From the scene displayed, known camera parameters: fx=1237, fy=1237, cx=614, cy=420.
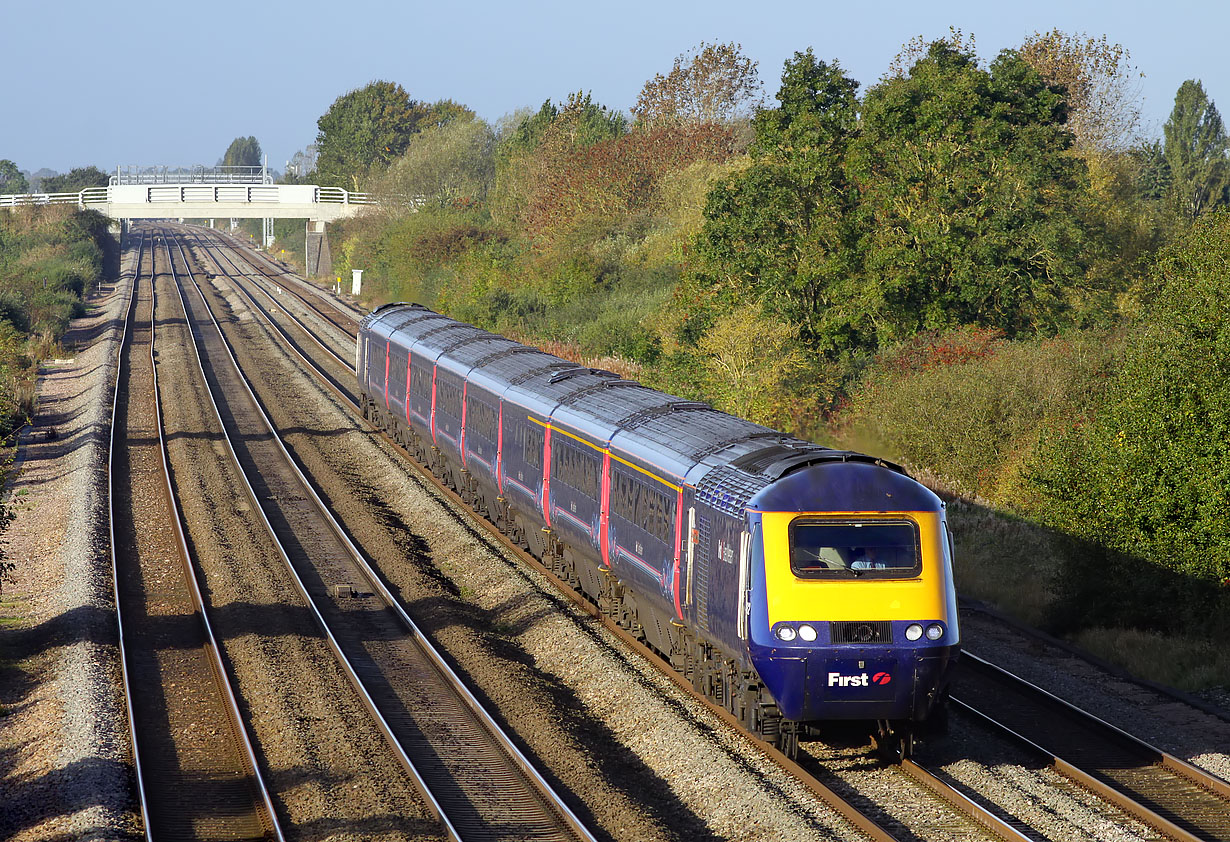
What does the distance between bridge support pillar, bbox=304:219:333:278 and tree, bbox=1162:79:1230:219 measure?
60.5 metres

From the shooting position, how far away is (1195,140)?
286 ft

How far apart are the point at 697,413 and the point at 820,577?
5.65 meters

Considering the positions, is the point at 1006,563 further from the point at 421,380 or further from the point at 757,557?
the point at 421,380

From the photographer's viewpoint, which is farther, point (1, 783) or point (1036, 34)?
point (1036, 34)

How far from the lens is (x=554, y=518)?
1980 cm

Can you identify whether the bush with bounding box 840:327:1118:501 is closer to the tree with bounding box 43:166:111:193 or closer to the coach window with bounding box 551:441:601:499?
the coach window with bounding box 551:441:601:499

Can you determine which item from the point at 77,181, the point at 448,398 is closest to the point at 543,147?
the point at 448,398

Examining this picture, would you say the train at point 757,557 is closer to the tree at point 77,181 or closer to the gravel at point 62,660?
the gravel at point 62,660

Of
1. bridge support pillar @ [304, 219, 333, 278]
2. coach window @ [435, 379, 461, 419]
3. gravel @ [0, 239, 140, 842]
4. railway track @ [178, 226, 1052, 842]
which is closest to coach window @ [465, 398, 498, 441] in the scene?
coach window @ [435, 379, 461, 419]

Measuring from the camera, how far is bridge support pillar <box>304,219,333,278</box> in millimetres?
92500

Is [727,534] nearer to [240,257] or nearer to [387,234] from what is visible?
[387,234]

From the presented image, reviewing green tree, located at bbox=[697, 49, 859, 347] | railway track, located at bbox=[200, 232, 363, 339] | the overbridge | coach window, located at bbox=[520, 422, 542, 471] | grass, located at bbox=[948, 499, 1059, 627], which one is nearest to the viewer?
grass, located at bbox=[948, 499, 1059, 627]

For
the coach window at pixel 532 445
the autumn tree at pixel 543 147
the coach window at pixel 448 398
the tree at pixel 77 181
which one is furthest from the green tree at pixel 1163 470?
the tree at pixel 77 181

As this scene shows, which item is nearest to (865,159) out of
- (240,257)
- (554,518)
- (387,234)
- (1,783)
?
(554,518)
